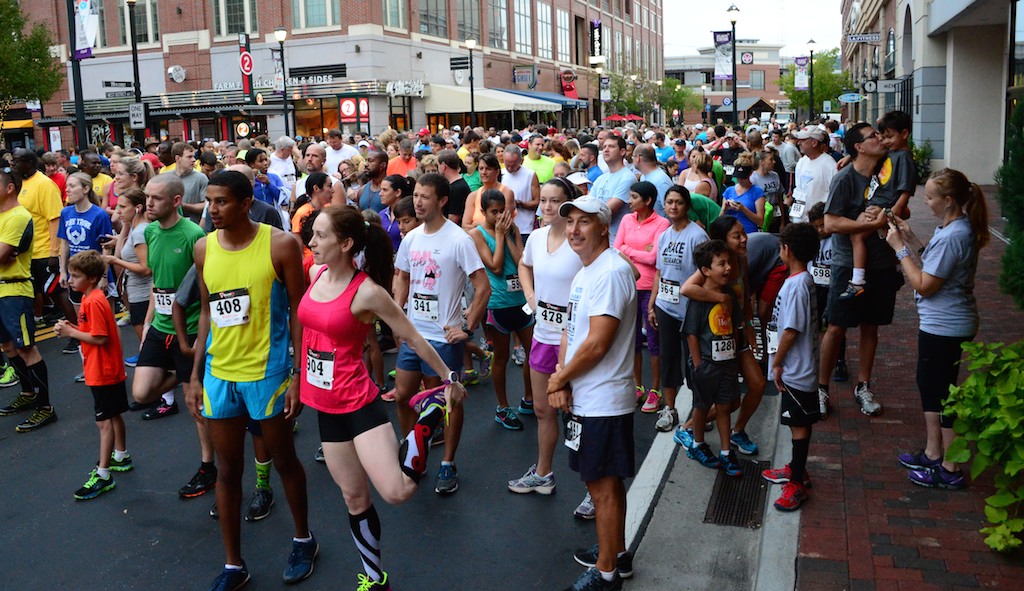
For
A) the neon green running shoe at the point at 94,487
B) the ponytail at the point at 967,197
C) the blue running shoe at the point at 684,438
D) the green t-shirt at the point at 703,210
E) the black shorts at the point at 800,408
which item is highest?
the ponytail at the point at 967,197

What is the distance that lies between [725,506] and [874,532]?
0.91 metres

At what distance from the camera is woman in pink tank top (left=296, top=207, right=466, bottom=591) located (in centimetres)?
425

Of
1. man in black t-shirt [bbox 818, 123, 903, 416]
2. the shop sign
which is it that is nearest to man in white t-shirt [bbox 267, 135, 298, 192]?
man in black t-shirt [bbox 818, 123, 903, 416]

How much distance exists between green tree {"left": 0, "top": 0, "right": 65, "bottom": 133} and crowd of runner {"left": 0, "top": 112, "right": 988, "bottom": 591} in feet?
107

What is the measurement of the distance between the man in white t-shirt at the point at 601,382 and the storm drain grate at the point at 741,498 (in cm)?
117

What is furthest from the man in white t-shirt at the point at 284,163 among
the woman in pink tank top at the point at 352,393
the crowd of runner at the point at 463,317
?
the woman in pink tank top at the point at 352,393

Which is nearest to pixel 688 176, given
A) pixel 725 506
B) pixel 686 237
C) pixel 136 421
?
pixel 686 237

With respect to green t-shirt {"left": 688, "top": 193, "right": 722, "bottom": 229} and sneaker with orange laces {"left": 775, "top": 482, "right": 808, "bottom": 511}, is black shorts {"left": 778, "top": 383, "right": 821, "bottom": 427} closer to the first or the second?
sneaker with orange laces {"left": 775, "top": 482, "right": 808, "bottom": 511}

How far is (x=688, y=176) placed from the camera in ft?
33.6

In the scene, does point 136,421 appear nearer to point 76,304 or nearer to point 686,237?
point 76,304

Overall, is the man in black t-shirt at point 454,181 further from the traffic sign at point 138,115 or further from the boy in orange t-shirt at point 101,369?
the traffic sign at point 138,115

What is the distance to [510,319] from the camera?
7.10 meters

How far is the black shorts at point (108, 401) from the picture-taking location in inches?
238

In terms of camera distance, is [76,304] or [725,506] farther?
[76,304]
